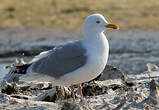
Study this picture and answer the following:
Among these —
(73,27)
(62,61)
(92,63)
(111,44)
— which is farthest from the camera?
(73,27)

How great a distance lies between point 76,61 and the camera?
21.7ft

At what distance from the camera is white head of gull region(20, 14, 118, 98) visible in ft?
21.3

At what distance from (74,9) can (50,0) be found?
2.64 m

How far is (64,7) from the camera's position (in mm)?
23594

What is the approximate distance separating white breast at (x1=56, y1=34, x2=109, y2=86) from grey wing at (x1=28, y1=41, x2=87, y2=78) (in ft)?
0.27

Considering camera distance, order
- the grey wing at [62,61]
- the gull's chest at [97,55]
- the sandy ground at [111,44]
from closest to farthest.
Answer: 1. the gull's chest at [97,55]
2. the grey wing at [62,61]
3. the sandy ground at [111,44]

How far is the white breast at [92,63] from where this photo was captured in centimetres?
644

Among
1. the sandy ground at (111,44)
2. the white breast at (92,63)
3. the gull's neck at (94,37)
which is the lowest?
the white breast at (92,63)

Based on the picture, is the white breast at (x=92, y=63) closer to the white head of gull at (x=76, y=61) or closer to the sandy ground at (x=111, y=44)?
the white head of gull at (x=76, y=61)

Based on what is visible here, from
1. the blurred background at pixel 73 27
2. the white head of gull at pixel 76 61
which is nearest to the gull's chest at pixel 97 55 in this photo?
the white head of gull at pixel 76 61

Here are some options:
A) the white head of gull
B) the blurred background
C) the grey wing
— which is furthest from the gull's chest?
the blurred background

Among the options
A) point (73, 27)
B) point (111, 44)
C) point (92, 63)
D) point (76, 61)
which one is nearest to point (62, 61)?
point (76, 61)

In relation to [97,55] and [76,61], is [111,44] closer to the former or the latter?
[76,61]

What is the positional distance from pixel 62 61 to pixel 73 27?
13.6 m
